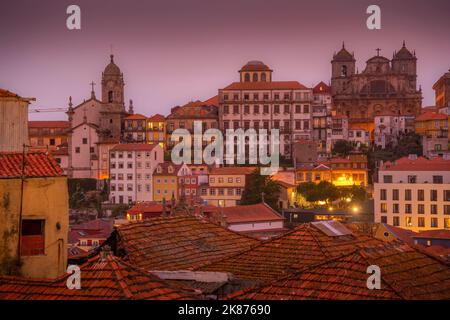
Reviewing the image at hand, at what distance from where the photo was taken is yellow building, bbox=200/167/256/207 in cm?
5166

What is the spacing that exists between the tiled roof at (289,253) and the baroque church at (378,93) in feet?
189

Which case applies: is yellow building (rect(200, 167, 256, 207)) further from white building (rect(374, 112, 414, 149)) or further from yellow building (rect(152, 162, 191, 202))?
white building (rect(374, 112, 414, 149))

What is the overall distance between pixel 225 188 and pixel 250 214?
9.94 meters

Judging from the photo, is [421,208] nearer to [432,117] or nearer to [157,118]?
[432,117]

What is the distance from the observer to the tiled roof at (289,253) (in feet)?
30.7

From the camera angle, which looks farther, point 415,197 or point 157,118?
point 157,118

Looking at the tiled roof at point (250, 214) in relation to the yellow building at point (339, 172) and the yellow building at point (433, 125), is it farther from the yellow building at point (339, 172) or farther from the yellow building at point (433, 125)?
the yellow building at point (433, 125)

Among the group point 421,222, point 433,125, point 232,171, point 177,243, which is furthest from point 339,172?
point 177,243

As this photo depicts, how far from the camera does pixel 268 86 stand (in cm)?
6200

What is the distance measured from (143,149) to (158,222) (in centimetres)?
4584

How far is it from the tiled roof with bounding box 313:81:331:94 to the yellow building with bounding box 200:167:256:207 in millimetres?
19402

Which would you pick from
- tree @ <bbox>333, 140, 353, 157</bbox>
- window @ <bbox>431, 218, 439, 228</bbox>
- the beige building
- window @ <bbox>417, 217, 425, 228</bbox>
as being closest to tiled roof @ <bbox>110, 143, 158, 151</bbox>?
tree @ <bbox>333, 140, 353, 157</bbox>

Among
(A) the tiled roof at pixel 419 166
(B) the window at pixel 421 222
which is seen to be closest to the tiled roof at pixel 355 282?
(B) the window at pixel 421 222

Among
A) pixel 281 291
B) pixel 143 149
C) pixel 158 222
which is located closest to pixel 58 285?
pixel 281 291
